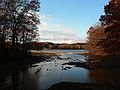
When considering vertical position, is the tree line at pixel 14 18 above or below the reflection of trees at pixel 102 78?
above

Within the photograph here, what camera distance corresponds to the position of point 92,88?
2631 centimetres

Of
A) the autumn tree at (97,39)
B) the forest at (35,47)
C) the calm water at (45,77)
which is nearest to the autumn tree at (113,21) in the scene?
the forest at (35,47)

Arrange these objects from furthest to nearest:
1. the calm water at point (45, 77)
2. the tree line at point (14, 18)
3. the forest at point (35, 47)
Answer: the tree line at point (14, 18) → the forest at point (35, 47) → the calm water at point (45, 77)

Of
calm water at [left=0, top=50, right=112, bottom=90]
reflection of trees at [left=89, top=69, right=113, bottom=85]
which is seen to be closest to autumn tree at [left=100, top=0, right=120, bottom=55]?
calm water at [left=0, top=50, right=112, bottom=90]

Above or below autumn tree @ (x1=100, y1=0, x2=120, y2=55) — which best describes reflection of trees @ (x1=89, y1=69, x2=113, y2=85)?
below

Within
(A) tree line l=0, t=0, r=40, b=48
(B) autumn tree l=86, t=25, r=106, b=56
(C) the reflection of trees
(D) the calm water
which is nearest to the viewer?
(D) the calm water

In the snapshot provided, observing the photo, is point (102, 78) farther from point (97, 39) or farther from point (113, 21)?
point (97, 39)

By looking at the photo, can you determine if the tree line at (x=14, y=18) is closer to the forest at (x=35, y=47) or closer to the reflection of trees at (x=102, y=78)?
the forest at (x=35, y=47)

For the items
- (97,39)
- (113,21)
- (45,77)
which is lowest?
(45,77)

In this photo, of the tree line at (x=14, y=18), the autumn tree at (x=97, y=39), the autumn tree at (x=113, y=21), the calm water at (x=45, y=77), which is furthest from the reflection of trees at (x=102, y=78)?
the autumn tree at (x=97, y=39)

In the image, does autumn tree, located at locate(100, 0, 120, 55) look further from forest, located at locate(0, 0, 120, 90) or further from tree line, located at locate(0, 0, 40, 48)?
tree line, located at locate(0, 0, 40, 48)

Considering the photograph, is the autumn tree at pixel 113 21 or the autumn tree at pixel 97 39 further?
the autumn tree at pixel 97 39

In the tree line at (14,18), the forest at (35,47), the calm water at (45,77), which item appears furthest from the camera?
the tree line at (14,18)

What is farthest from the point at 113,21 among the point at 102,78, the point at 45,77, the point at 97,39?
the point at 97,39
